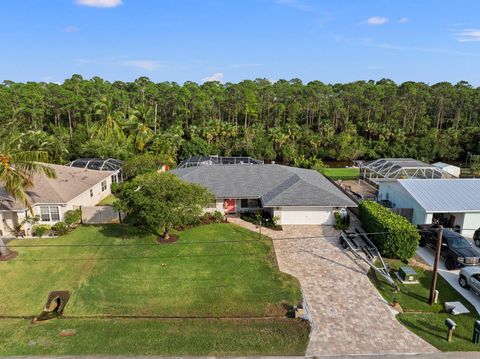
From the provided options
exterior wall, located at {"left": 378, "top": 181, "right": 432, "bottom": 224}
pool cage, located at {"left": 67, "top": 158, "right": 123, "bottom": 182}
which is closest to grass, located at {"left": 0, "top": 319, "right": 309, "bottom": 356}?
exterior wall, located at {"left": 378, "top": 181, "right": 432, "bottom": 224}

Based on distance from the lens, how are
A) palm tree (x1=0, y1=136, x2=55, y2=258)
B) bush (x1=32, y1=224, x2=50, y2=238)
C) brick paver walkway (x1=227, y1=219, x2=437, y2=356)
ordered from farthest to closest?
1. bush (x1=32, y1=224, x2=50, y2=238)
2. palm tree (x1=0, y1=136, x2=55, y2=258)
3. brick paver walkway (x1=227, y1=219, x2=437, y2=356)

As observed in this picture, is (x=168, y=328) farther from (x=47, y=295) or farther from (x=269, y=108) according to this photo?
(x=269, y=108)

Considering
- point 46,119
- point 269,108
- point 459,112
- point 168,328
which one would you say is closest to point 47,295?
point 168,328

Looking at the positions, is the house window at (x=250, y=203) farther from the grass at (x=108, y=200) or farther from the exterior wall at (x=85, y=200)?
the exterior wall at (x=85, y=200)

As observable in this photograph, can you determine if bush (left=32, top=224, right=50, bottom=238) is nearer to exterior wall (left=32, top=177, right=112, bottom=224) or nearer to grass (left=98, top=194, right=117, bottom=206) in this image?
exterior wall (left=32, top=177, right=112, bottom=224)

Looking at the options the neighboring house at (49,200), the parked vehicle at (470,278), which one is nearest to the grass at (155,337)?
the parked vehicle at (470,278)

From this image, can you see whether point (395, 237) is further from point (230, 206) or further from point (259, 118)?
point (259, 118)

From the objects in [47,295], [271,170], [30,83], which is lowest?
[47,295]
